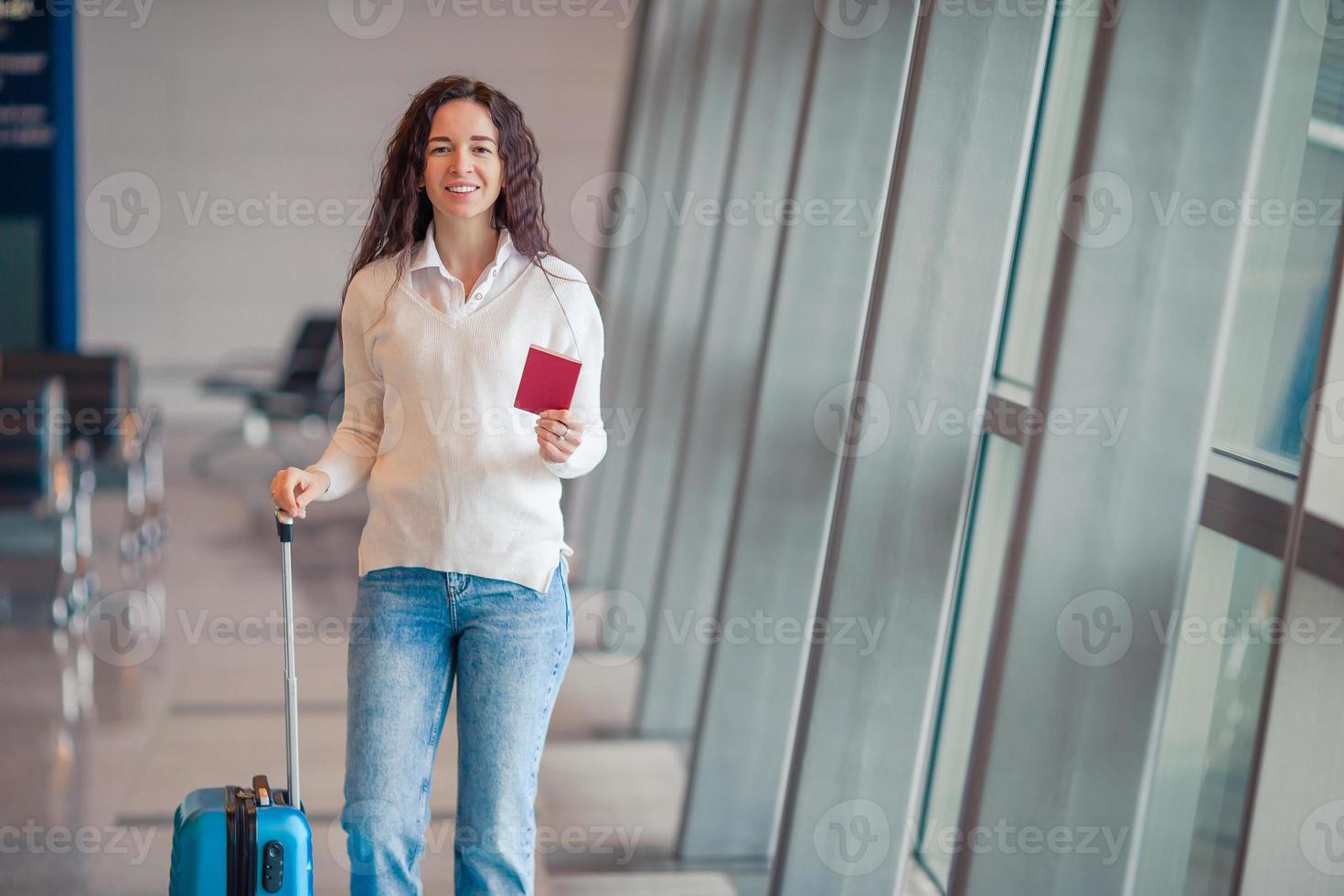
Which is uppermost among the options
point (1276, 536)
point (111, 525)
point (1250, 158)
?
point (1250, 158)

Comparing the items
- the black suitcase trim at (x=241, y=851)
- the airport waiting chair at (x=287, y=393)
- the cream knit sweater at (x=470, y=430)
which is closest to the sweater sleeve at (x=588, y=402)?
the cream knit sweater at (x=470, y=430)

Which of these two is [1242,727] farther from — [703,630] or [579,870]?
[703,630]

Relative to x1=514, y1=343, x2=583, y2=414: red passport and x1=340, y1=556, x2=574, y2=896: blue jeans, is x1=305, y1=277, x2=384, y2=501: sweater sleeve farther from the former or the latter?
x1=514, y1=343, x2=583, y2=414: red passport

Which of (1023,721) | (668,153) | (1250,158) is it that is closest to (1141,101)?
(1250,158)

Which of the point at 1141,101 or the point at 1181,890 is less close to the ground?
the point at 1141,101

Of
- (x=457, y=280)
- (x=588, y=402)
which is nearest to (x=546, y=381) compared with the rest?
(x=588, y=402)

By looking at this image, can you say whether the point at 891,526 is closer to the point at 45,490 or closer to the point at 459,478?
the point at 459,478

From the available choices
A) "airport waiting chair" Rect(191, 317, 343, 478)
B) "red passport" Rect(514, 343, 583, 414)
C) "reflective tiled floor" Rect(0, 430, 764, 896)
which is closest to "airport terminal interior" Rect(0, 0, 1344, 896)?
"reflective tiled floor" Rect(0, 430, 764, 896)

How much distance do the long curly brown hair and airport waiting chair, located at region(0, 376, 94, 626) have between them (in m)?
3.68

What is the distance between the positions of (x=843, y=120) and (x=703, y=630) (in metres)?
1.80

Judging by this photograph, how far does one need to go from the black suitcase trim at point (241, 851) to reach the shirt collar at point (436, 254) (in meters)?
0.92

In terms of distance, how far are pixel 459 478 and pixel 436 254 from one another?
360 millimetres

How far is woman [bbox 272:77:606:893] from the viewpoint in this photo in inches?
77.7

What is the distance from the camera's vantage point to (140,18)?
9945 mm
